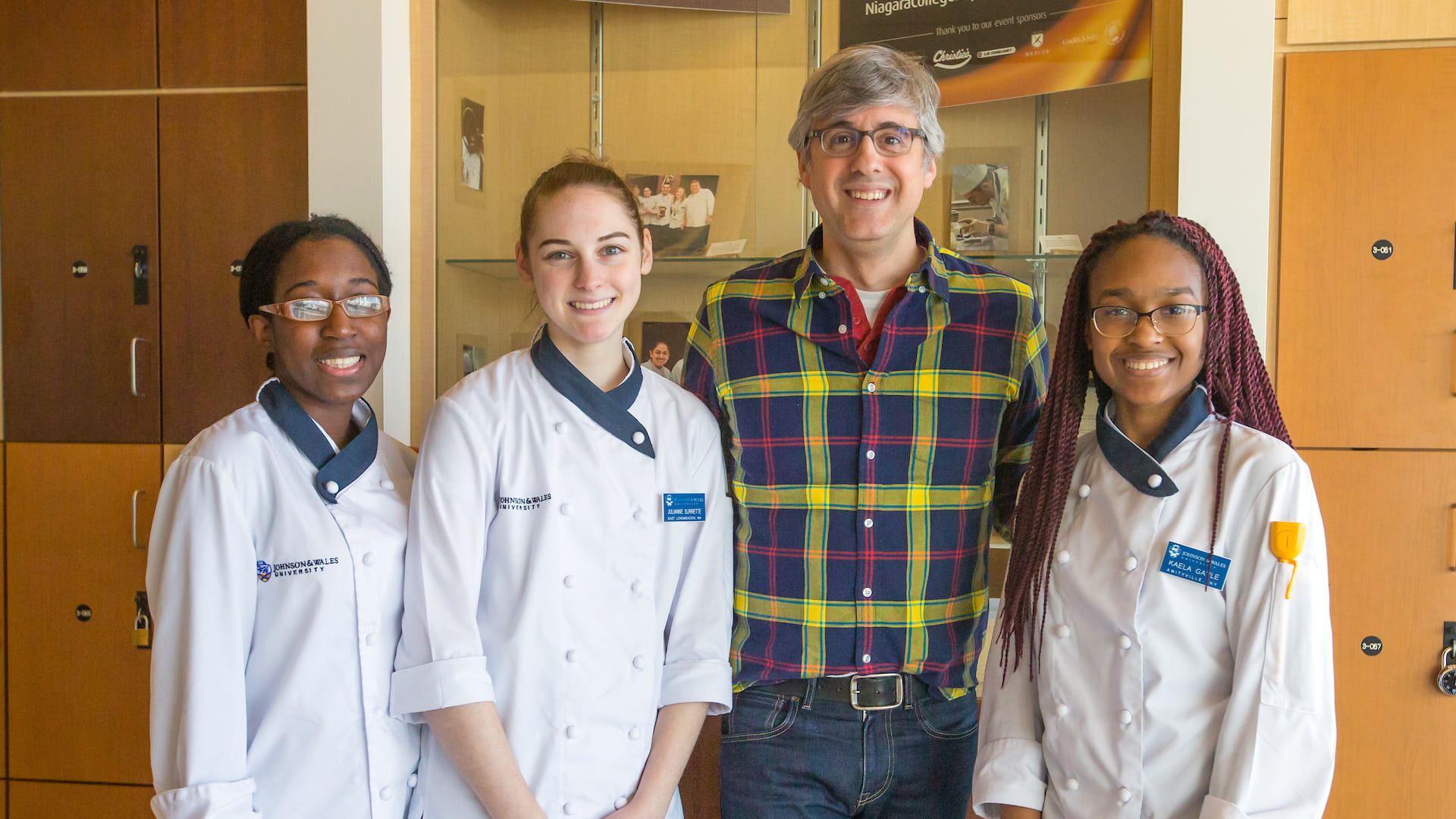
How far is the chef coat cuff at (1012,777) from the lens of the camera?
1.37m

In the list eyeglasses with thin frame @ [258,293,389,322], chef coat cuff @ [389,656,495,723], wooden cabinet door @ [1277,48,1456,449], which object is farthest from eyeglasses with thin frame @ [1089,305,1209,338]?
eyeglasses with thin frame @ [258,293,389,322]

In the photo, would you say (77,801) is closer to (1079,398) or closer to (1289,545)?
(1079,398)

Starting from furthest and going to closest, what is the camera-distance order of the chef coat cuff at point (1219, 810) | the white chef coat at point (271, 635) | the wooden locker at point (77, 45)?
the wooden locker at point (77, 45)
the white chef coat at point (271, 635)
the chef coat cuff at point (1219, 810)

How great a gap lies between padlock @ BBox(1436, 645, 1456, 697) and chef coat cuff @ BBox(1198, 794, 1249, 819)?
1.10 meters

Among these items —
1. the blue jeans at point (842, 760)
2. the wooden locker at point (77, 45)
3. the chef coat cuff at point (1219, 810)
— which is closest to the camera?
the chef coat cuff at point (1219, 810)

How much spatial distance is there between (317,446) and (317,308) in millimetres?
210

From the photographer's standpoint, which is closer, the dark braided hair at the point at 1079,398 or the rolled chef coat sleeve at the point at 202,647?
the rolled chef coat sleeve at the point at 202,647

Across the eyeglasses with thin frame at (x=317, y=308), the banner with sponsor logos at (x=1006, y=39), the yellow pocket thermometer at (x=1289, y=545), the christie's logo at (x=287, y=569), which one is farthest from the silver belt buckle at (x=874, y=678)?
the banner with sponsor logos at (x=1006, y=39)

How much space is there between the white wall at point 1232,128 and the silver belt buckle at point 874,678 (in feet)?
Answer: 3.53

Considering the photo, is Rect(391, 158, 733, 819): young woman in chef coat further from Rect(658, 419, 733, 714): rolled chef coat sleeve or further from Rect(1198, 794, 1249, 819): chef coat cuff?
Rect(1198, 794, 1249, 819): chef coat cuff

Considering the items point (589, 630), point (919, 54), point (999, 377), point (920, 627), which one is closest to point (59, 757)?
point (589, 630)

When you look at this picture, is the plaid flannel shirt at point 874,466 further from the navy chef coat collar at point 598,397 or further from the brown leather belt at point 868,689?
the navy chef coat collar at point 598,397

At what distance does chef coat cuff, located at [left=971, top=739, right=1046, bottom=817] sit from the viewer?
1.37 m

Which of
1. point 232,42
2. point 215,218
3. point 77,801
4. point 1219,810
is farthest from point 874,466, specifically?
point 77,801
